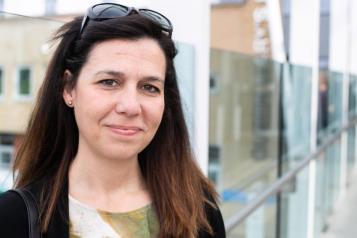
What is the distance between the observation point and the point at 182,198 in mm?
1334

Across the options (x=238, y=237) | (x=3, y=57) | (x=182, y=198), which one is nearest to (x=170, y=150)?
(x=182, y=198)

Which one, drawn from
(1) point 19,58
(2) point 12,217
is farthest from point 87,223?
(1) point 19,58

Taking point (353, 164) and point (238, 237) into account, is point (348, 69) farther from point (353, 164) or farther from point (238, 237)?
point (238, 237)

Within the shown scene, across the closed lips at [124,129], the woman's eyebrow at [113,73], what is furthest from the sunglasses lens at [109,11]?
the closed lips at [124,129]

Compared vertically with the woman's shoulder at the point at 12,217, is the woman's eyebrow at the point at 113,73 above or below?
above

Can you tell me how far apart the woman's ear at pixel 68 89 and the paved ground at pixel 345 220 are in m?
4.84

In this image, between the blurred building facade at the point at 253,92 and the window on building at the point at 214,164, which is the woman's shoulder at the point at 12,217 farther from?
the window on building at the point at 214,164

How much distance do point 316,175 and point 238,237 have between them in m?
2.66

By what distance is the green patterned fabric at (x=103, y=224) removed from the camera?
1147mm

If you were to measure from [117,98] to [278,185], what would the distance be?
245 centimetres

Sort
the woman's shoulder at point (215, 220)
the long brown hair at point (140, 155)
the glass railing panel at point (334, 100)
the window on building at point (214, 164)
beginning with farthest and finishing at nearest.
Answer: the glass railing panel at point (334, 100) < the window on building at point (214, 164) < the woman's shoulder at point (215, 220) < the long brown hair at point (140, 155)

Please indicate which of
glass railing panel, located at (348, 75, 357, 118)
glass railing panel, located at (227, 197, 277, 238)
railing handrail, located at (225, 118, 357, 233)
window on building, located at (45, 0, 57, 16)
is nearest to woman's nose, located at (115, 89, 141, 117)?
window on building, located at (45, 0, 57, 16)

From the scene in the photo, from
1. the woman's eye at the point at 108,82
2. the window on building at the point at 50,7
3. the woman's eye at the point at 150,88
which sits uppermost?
the window on building at the point at 50,7

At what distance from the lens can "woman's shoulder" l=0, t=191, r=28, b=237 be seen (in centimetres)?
105
